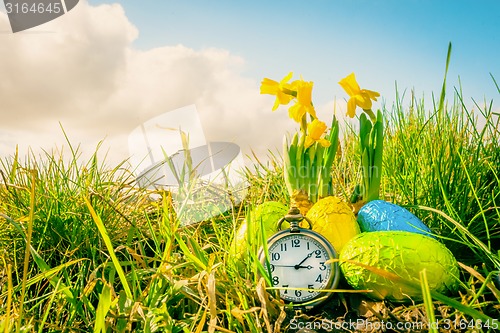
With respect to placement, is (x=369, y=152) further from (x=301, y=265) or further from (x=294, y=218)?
(x=301, y=265)

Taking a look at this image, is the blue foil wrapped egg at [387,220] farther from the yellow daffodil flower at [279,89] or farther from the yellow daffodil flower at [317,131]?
the yellow daffodil flower at [279,89]

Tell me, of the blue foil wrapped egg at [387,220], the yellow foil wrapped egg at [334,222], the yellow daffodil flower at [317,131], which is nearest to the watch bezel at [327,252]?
the yellow foil wrapped egg at [334,222]

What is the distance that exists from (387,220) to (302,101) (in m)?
0.59

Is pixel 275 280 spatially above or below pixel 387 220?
below

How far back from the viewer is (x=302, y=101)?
209 centimetres

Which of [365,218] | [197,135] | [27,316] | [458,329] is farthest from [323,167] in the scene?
[27,316]

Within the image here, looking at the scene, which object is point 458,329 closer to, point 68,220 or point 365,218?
point 365,218

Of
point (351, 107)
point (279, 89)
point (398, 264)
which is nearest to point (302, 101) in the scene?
point (279, 89)

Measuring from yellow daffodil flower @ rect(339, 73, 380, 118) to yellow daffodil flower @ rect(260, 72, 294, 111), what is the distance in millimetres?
237

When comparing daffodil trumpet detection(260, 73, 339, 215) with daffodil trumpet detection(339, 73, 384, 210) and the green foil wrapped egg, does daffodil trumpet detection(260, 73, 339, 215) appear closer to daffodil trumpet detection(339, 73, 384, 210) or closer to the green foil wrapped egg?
daffodil trumpet detection(339, 73, 384, 210)

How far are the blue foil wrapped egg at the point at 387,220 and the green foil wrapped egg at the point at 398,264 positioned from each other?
202 mm

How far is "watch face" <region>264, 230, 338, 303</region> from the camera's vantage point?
1.68 metres

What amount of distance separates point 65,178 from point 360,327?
61.3 inches

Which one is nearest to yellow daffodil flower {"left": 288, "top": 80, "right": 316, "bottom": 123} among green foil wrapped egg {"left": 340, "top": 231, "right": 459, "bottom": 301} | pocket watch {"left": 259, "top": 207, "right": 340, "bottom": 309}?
pocket watch {"left": 259, "top": 207, "right": 340, "bottom": 309}
